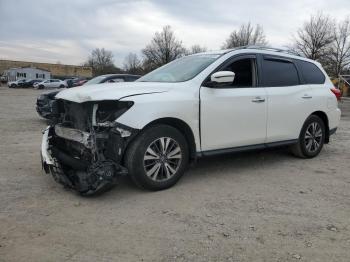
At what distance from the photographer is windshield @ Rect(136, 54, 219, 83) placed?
205 inches

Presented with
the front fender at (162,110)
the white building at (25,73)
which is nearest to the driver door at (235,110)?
the front fender at (162,110)

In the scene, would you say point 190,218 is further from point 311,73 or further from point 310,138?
point 311,73

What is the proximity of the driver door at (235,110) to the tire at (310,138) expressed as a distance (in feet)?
3.74

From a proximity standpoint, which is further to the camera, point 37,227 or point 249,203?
point 249,203

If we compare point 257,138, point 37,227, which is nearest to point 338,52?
point 257,138

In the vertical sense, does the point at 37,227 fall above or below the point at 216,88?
below

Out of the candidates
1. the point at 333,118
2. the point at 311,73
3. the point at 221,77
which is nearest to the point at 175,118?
the point at 221,77

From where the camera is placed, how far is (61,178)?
4586 millimetres

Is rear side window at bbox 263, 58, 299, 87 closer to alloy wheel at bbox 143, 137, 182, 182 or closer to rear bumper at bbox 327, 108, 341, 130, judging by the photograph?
rear bumper at bbox 327, 108, 341, 130

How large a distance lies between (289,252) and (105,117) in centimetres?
242

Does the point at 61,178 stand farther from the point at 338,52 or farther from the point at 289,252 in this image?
the point at 338,52

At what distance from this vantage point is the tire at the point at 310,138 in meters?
6.53

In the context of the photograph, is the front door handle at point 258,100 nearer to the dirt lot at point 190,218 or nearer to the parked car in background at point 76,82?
the dirt lot at point 190,218

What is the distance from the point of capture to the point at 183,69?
5504 millimetres
